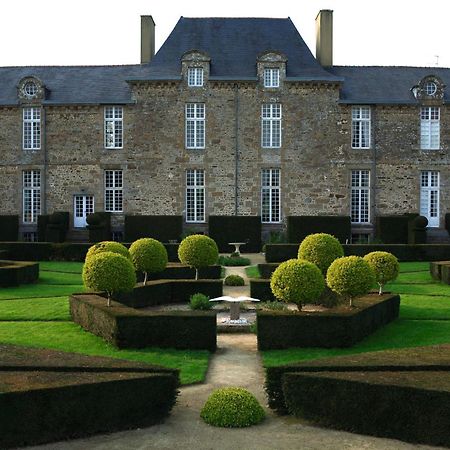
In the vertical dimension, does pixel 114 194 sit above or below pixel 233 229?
above

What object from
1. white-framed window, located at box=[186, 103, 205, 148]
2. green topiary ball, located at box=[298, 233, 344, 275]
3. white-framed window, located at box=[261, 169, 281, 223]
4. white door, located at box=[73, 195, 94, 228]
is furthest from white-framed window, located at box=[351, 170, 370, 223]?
green topiary ball, located at box=[298, 233, 344, 275]

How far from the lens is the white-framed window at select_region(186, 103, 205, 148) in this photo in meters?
31.3

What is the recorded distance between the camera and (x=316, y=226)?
28.9 metres

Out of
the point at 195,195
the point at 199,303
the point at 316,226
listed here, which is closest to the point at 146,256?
the point at 199,303

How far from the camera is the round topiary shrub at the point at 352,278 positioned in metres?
13.4

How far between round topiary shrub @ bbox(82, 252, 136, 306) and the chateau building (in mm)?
17400

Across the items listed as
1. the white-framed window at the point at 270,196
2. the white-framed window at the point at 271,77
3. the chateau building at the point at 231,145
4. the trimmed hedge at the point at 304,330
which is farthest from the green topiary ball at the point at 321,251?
the white-framed window at the point at 271,77

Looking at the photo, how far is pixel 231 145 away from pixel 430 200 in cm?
1030

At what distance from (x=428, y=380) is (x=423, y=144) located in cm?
2562

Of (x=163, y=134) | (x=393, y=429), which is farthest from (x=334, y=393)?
(x=163, y=134)

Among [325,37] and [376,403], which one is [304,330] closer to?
[376,403]

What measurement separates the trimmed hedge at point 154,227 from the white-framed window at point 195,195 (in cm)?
125

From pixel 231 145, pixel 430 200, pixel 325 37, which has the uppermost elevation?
pixel 325 37

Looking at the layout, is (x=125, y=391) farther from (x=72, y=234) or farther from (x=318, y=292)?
(x=72, y=234)
